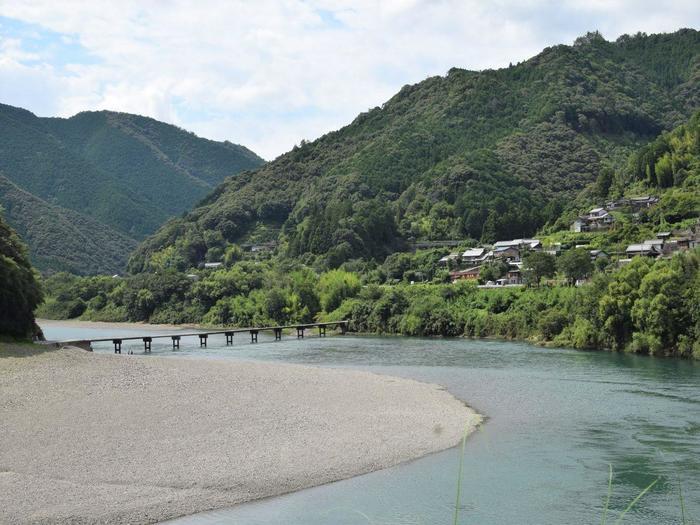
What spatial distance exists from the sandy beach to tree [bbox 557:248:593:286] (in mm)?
36263

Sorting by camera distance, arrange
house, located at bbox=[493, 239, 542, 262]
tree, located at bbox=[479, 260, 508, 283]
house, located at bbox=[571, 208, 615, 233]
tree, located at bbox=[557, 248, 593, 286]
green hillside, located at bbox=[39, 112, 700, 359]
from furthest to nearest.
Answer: house, located at bbox=[571, 208, 615, 233] → house, located at bbox=[493, 239, 542, 262] → tree, located at bbox=[479, 260, 508, 283] → tree, located at bbox=[557, 248, 593, 286] → green hillside, located at bbox=[39, 112, 700, 359]

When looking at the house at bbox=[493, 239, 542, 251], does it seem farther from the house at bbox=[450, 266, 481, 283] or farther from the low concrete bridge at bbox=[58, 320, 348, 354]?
the low concrete bridge at bbox=[58, 320, 348, 354]

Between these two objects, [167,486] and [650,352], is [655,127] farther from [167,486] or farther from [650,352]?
[167,486]

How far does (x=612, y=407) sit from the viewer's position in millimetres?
34250

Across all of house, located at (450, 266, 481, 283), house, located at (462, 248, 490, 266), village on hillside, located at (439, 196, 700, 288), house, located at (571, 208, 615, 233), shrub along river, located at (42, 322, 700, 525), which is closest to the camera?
shrub along river, located at (42, 322, 700, 525)

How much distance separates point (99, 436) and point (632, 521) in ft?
53.8

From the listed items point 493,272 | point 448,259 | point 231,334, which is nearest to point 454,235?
point 448,259

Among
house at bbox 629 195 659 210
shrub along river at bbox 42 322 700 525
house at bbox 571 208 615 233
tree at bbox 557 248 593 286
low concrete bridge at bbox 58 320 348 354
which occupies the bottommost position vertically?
shrub along river at bbox 42 322 700 525

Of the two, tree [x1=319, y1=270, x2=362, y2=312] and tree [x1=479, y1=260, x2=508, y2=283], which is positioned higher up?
tree [x1=479, y1=260, x2=508, y2=283]

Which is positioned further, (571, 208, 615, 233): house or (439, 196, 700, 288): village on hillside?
(571, 208, 615, 233): house

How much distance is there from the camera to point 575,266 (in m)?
74.5

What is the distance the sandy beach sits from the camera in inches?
830

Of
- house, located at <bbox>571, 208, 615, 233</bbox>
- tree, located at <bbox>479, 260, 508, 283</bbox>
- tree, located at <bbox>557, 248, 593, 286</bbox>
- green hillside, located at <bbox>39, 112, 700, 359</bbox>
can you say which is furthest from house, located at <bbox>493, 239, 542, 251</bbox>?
tree, located at <bbox>557, 248, 593, 286</bbox>

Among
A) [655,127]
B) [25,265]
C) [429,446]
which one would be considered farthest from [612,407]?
[655,127]
